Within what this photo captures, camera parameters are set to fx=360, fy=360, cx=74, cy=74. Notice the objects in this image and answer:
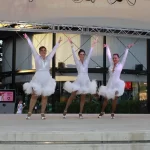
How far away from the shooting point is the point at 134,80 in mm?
23562

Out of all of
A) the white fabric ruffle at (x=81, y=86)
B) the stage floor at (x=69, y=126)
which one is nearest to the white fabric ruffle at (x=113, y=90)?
the white fabric ruffle at (x=81, y=86)

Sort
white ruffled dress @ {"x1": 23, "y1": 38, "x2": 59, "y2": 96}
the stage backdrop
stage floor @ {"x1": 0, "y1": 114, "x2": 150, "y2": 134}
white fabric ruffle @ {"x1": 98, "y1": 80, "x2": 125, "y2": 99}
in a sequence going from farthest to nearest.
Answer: the stage backdrop, white fabric ruffle @ {"x1": 98, "y1": 80, "x2": 125, "y2": 99}, white ruffled dress @ {"x1": 23, "y1": 38, "x2": 59, "y2": 96}, stage floor @ {"x1": 0, "y1": 114, "x2": 150, "y2": 134}

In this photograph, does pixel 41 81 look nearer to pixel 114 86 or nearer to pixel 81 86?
pixel 81 86

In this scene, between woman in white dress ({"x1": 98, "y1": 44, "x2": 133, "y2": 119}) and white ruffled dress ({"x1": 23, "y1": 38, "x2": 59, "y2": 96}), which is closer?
white ruffled dress ({"x1": 23, "y1": 38, "x2": 59, "y2": 96})

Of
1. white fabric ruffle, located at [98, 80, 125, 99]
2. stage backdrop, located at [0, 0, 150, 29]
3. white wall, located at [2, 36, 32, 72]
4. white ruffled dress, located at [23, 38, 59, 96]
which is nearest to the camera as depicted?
white ruffled dress, located at [23, 38, 59, 96]

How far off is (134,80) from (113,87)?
46.2ft

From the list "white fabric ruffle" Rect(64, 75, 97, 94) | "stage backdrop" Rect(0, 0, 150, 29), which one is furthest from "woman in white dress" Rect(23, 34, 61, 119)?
"stage backdrop" Rect(0, 0, 150, 29)

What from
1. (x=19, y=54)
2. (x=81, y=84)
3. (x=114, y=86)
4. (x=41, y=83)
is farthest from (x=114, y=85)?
(x=19, y=54)

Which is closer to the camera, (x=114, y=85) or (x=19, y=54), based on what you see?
(x=114, y=85)

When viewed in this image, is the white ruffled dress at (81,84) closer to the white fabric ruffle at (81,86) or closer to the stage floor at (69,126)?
the white fabric ruffle at (81,86)

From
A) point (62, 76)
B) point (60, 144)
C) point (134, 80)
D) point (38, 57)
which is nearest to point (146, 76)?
point (134, 80)

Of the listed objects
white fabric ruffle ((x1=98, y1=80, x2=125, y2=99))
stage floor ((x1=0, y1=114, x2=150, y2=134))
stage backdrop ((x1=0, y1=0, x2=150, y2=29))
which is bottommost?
stage floor ((x1=0, y1=114, x2=150, y2=134))

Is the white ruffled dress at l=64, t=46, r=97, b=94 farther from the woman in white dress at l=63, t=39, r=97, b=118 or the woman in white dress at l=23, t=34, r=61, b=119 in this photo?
the woman in white dress at l=23, t=34, r=61, b=119

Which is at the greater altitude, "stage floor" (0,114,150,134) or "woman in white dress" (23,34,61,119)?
"woman in white dress" (23,34,61,119)
